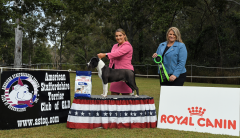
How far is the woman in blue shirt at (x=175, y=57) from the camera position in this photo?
370 cm

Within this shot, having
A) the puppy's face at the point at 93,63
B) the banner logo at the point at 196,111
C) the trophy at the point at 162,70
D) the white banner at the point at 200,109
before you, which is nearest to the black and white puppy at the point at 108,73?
the puppy's face at the point at 93,63

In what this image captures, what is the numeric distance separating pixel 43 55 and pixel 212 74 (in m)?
39.1

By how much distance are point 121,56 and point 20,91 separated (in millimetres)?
1909

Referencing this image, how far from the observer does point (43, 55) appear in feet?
155

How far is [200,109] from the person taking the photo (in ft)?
11.9

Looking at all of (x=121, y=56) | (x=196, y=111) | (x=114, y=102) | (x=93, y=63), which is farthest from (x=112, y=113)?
(x=196, y=111)

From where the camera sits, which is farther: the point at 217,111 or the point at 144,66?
the point at 144,66

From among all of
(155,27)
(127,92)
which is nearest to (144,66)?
(155,27)

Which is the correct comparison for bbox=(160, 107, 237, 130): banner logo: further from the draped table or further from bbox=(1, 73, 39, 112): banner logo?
bbox=(1, 73, 39, 112): banner logo

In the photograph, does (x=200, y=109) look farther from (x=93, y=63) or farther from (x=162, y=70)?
(x=93, y=63)

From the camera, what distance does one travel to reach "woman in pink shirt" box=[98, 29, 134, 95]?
3816 millimetres

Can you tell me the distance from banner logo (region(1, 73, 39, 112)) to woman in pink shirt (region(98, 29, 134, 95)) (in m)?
1.36

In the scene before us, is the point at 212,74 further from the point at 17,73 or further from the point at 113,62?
the point at 17,73

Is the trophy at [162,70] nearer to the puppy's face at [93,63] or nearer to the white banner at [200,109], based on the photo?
the white banner at [200,109]
